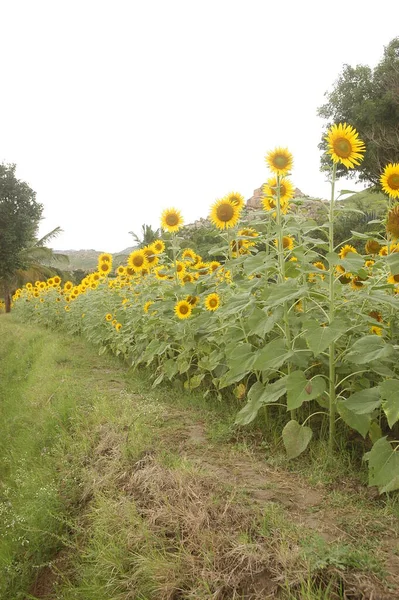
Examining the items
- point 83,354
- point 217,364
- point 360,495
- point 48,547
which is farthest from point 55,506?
point 83,354

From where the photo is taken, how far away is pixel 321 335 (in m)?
2.47

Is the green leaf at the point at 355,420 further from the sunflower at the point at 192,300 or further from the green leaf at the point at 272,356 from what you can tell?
the sunflower at the point at 192,300

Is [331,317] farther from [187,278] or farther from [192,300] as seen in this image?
[187,278]

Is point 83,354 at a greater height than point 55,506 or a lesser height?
greater

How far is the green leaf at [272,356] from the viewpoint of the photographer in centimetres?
278

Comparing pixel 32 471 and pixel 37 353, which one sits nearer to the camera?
pixel 32 471

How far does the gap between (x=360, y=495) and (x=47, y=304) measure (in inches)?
413

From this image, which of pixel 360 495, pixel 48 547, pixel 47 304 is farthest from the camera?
pixel 47 304

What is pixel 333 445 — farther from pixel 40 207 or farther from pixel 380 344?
pixel 40 207

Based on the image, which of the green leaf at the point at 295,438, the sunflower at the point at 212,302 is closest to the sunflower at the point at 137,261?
the sunflower at the point at 212,302

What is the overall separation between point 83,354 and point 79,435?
3.41 metres

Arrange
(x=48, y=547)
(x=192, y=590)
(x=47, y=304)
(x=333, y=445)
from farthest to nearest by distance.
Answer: (x=47, y=304)
(x=48, y=547)
(x=333, y=445)
(x=192, y=590)

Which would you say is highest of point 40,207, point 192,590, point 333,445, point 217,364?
point 40,207

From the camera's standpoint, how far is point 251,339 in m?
3.52
